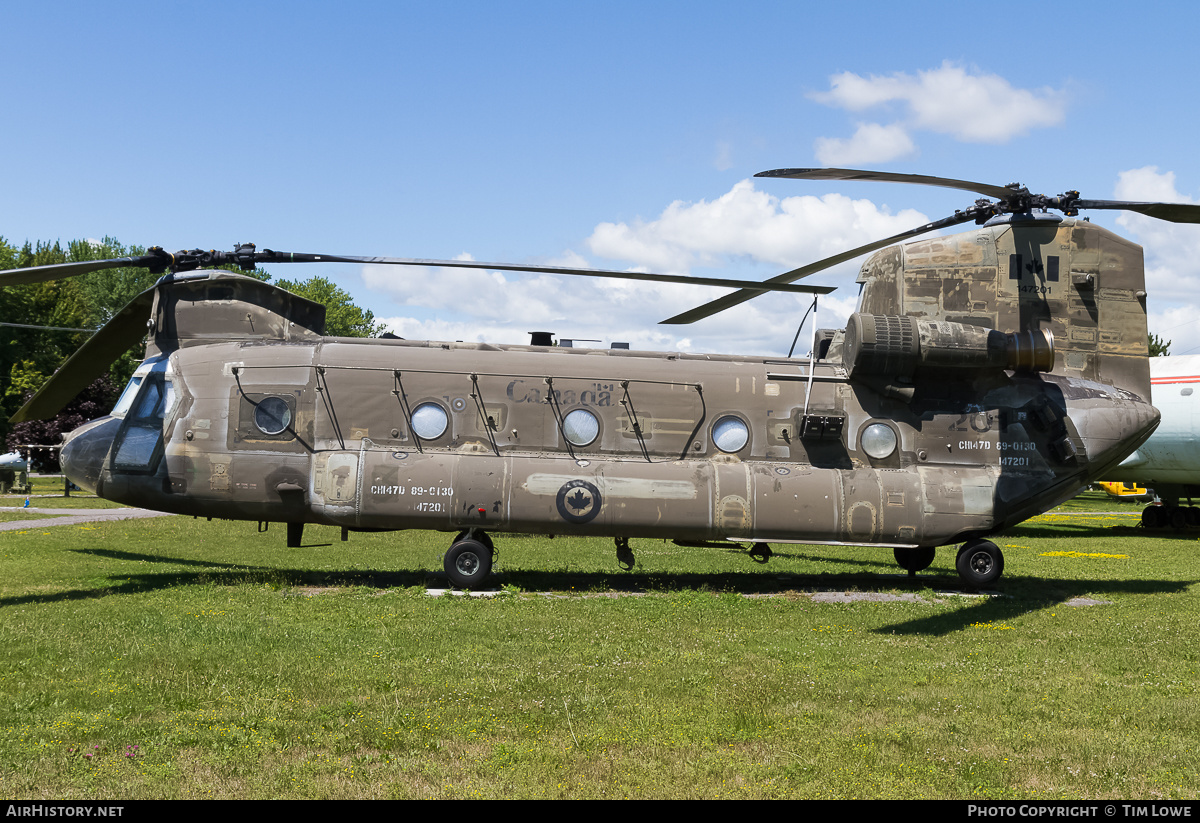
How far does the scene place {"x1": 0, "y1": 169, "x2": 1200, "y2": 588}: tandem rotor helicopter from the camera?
15.9 meters

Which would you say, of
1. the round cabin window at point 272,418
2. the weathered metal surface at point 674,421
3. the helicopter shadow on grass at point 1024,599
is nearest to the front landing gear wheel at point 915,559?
the helicopter shadow on grass at point 1024,599

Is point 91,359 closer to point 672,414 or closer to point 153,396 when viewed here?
point 153,396

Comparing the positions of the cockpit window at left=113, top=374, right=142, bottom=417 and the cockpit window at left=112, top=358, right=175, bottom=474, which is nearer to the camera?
the cockpit window at left=112, top=358, right=175, bottom=474

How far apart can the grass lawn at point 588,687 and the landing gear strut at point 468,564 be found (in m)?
0.83

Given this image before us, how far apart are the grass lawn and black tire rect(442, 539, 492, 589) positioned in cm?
83

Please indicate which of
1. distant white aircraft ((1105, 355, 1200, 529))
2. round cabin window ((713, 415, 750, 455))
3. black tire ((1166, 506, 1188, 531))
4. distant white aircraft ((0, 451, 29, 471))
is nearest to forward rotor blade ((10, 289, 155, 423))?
round cabin window ((713, 415, 750, 455))

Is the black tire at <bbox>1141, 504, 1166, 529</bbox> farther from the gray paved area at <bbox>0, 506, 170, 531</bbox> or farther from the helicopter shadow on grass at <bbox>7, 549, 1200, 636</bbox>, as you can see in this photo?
the gray paved area at <bbox>0, 506, 170, 531</bbox>

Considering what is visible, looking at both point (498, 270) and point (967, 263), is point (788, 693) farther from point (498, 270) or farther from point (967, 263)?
point (967, 263)

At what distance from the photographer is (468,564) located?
1614 cm

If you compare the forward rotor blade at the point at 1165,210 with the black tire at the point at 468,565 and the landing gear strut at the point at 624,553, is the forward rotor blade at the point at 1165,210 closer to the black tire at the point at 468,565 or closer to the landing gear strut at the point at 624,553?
the landing gear strut at the point at 624,553

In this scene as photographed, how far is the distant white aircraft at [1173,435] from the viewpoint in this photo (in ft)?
101

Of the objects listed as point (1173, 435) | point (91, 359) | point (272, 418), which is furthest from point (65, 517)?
point (1173, 435)

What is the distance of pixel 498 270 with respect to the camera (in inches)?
595
